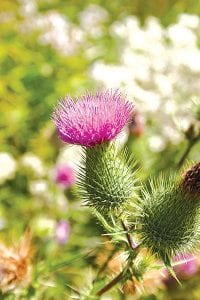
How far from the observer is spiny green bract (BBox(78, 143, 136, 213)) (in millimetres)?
2506

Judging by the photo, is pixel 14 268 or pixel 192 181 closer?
pixel 192 181

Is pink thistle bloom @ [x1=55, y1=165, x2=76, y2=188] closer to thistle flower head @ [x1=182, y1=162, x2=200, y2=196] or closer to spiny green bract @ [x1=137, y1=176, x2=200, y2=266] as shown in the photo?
spiny green bract @ [x1=137, y1=176, x2=200, y2=266]

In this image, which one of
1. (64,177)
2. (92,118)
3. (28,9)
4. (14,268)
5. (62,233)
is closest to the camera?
(92,118)

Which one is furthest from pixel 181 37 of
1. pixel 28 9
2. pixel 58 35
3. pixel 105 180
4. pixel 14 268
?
pixel 105 180

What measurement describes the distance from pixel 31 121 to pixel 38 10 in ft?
8.15

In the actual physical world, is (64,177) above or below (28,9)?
below

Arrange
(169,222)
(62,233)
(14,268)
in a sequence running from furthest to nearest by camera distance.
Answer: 1. (62,233)
2. (14,268)
3. (169,222)

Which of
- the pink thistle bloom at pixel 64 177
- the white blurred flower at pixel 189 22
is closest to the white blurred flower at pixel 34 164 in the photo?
the pink thistle bloom at pixel 64 177

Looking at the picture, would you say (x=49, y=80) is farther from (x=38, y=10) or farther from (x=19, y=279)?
(x=19, y=279)

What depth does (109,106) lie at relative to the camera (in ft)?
7.78

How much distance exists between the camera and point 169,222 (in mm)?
2463

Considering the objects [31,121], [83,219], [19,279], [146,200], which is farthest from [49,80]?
[146,200]

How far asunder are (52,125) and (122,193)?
3.06m

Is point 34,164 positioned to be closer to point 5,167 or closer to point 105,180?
point 5,167
